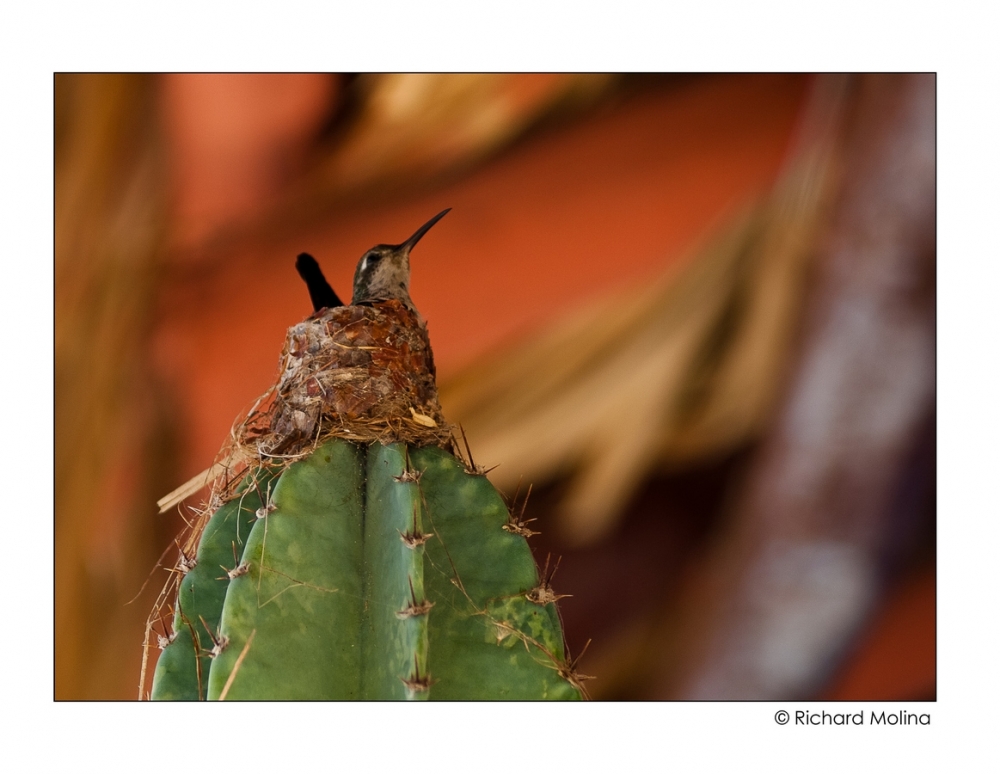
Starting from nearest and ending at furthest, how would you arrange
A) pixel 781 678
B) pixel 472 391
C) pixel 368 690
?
pixel 368 690
pixel 781 678
pixel 472 391

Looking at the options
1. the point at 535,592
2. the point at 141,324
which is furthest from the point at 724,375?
the point at 141,324

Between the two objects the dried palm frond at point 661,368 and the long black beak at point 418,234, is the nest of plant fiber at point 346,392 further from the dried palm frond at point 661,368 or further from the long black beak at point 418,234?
the dried palm frond at point 661,368

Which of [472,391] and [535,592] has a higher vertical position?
[472,391]

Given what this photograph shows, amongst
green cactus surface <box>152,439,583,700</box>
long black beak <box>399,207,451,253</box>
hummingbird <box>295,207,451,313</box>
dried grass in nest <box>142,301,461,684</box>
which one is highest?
long black beak <box>399,207,451,253</box>

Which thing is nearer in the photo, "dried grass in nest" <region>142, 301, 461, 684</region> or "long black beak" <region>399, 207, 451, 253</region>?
"dried grass in nest" <region>142, 301, 461, 684</region>

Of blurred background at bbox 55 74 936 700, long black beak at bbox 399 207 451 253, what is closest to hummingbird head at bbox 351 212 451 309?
long black beak at bbox 399 207 451 253

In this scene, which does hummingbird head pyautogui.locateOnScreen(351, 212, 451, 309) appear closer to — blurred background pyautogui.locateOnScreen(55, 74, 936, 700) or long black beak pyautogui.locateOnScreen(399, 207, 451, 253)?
long black beak pyautogui.locateOnScreen(399, 207, 451, 253)

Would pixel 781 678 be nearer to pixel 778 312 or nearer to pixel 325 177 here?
pixel 778 312

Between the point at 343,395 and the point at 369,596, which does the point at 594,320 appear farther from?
the point at 369,596
